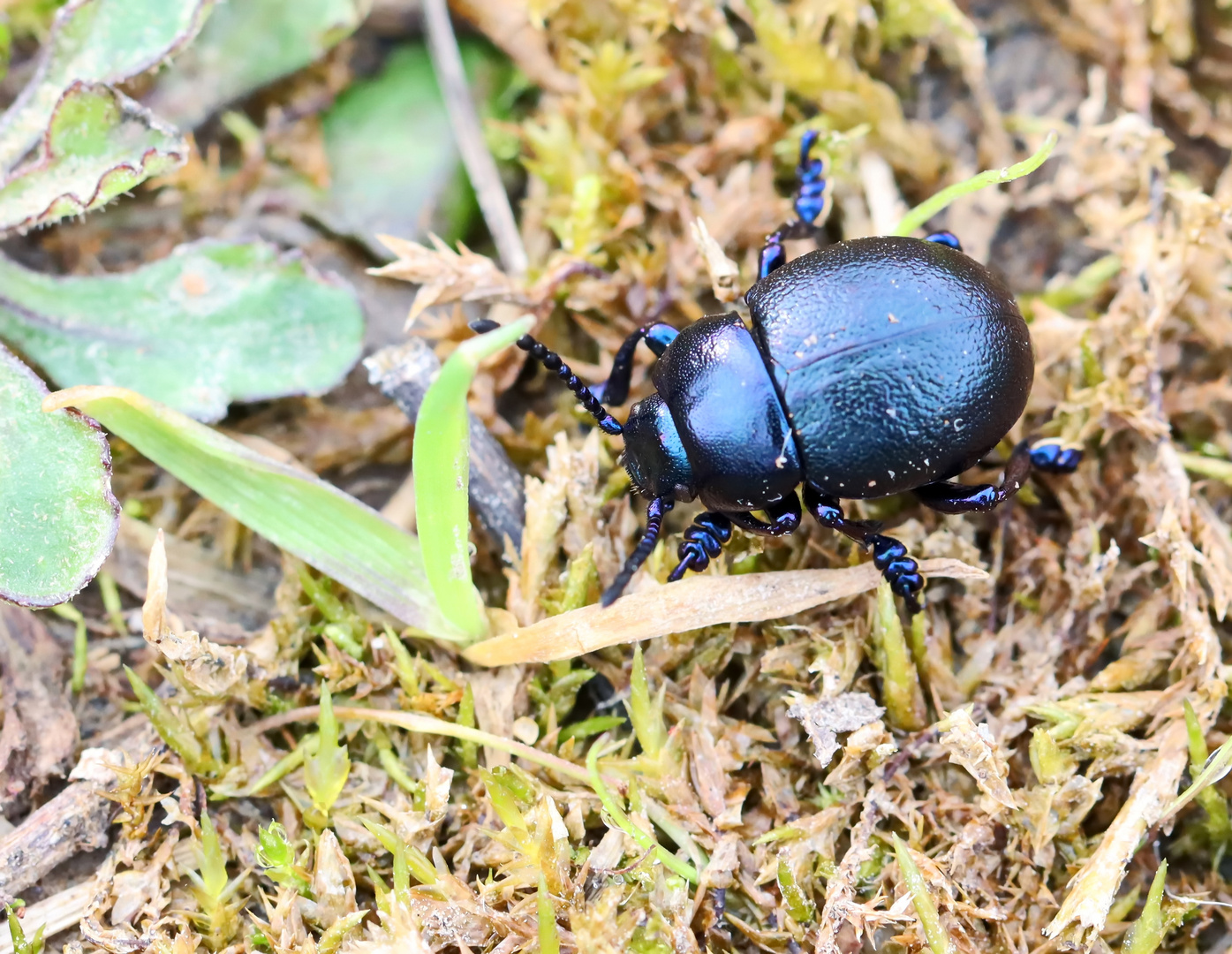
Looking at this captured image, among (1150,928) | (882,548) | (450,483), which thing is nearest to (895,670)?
(882,548)

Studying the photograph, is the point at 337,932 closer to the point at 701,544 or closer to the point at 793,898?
the point at 793,898

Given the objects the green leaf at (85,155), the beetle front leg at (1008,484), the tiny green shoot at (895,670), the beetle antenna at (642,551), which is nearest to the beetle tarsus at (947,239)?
the beetle front leg at (1008,484)

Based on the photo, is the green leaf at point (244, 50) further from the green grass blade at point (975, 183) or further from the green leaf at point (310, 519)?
the green grass blade at point (975, 183)

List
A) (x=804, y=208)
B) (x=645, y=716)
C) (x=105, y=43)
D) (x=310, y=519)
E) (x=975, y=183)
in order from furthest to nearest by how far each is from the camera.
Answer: (x=804, y=208), (x=105, y=43), (x=310, y=519), (x=975, y=183), (x=645, y=716)

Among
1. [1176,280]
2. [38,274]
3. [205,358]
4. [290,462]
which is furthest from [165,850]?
[1176,280]

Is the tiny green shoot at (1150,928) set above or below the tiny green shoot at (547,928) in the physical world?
below
